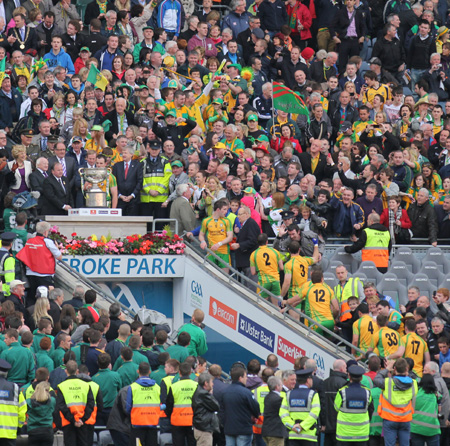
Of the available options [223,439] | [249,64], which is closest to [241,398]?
[223,439]

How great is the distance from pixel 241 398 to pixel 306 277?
5.36m

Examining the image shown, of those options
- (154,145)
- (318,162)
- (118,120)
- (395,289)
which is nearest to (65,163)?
(154,145)

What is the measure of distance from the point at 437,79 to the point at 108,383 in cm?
1478

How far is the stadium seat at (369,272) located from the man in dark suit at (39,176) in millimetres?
5500

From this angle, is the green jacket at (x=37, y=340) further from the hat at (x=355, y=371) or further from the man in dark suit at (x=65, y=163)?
the man in dark suit at (x=65, y=163)

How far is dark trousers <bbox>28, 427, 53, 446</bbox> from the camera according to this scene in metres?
17.7

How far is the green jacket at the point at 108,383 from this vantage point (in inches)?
733

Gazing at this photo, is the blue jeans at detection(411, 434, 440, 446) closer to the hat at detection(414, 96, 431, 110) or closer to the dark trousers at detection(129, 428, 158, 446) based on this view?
the dark trousers at detection(129, 428, 158, 446)

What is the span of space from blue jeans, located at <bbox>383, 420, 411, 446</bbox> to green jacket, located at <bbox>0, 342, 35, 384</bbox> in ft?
15.6

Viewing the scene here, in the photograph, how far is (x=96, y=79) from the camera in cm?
2716

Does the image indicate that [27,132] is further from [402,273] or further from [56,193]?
[402,273]

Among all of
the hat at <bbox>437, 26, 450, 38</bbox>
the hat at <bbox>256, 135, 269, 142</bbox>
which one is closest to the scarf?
the hat at <bbox>256, 135, 269, 142</bbox>

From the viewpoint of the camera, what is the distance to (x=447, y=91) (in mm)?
31188

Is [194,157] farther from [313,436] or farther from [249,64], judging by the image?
[313,436]
